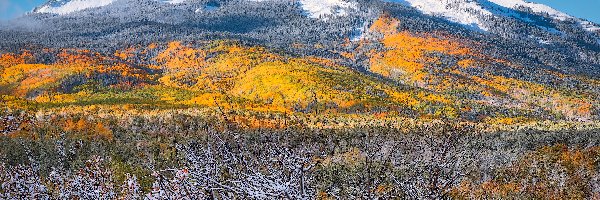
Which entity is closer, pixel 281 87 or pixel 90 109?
pixel 90 109

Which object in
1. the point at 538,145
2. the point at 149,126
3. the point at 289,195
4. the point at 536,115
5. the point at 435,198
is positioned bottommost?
the point at 536,115

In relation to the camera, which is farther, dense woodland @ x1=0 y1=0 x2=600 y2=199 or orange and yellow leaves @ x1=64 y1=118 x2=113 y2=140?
orange and yellow leaves @ x1=64 y1=118 x2=113 y2=140

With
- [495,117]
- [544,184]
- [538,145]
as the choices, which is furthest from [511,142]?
[495,117]

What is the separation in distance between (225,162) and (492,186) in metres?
53.5

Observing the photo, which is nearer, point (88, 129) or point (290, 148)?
point (290, 148)

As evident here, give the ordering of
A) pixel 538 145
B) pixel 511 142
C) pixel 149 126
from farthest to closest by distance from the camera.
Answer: pixel 149 126
pixel 511 142
pixel 538 145

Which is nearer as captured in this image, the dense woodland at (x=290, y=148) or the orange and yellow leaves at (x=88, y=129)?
the dense woodland at (x=290, y=148)

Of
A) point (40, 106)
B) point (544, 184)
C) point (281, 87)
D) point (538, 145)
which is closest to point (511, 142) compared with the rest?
point (538, 145)

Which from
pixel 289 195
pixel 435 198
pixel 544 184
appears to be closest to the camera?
pixel 289 195

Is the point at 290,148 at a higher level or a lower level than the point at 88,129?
higher

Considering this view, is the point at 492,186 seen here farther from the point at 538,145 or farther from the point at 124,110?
the point at 124,110

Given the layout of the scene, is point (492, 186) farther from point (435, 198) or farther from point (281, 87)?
point (281, 87)

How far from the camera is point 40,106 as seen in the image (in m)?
156

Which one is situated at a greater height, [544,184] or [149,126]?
[544,184]
